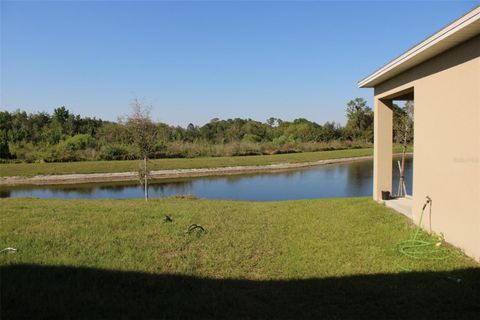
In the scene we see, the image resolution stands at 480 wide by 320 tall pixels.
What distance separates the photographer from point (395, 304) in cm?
380

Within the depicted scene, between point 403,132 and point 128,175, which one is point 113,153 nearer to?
point 128,175

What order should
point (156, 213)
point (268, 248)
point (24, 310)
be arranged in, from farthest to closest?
point (156, 213) → point (268, 248) → point (24, 310)

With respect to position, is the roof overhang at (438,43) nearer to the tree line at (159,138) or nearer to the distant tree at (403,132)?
the distant tree at (403,132)

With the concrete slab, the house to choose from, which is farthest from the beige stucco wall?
the concrete slab

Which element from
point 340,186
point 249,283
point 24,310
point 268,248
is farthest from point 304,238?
point 340,186

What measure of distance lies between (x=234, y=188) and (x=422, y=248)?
1484cm

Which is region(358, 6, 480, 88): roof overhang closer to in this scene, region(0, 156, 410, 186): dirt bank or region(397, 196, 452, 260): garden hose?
region(397, 196, 452, 260): garden hose

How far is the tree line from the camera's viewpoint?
31.9 meters

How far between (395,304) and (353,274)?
93 centimetres

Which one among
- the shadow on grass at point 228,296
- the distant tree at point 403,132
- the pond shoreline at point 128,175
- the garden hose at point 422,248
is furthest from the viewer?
the pond shoreline at point 128,175

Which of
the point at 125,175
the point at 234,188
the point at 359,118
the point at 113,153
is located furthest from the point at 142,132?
the point at 359,118

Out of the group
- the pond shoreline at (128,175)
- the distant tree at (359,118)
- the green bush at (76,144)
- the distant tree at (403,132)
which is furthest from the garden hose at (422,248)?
the distant tree at (359,118)

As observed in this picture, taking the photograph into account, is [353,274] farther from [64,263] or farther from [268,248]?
[64,263]

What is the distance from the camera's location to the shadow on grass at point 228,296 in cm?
351
